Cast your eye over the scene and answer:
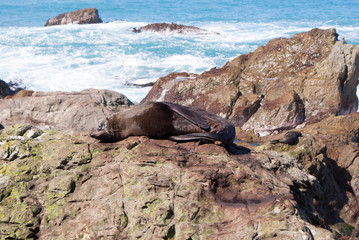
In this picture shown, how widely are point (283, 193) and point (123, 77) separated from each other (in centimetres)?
1841

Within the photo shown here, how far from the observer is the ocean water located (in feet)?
75.5

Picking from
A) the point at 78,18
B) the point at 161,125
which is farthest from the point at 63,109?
the point at 78,18

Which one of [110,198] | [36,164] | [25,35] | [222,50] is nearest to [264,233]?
[110,198]

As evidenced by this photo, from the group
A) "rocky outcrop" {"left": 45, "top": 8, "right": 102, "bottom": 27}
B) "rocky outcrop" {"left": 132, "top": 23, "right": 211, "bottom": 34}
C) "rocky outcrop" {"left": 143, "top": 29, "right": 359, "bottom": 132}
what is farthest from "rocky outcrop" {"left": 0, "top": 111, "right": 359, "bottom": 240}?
"rocky outcrop" {"left": 45, "top": 8, "right": 102, "bottom": 27}

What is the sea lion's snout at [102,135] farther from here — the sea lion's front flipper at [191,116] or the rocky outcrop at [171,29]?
the rocky outcrop at [171,29]

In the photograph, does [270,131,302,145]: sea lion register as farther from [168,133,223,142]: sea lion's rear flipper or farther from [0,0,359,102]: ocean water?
[0,0,359,102]: ocean water

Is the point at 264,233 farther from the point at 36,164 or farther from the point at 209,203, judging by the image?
the point at 36,164

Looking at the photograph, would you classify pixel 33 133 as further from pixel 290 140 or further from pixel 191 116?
pixel 290 140

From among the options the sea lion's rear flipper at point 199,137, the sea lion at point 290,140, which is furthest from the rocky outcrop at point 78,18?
the sea lion's rear flipper at point 199,137

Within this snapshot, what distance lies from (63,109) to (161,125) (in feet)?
12.3

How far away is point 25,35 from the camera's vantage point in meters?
36.8

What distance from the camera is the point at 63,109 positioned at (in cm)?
865

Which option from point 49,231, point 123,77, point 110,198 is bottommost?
point 123,77

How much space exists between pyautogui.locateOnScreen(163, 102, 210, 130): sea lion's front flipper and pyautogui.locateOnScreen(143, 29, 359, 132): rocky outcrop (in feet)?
22.9
